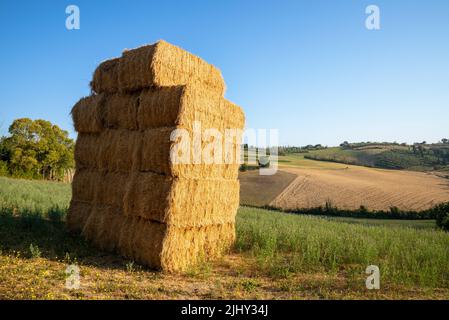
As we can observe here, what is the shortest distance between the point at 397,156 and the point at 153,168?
71.5 metres

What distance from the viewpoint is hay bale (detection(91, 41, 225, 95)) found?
8156 millimetres

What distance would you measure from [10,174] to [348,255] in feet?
140

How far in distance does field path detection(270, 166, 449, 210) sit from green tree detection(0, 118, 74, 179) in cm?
2739

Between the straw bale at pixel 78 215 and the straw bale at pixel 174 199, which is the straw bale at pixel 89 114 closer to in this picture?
the straw bale at pixel 78 215

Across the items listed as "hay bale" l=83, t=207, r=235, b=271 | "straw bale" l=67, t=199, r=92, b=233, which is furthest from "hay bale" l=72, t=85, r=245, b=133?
"hay bale" l=83, t=207, r=235, b=271

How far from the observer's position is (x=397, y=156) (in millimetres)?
70125

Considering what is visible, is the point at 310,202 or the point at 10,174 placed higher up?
the point at 10,174

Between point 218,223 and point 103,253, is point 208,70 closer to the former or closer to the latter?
point 218,223

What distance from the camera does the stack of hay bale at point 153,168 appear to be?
7.50m

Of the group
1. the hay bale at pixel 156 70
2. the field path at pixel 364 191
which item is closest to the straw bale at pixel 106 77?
the hay bale at pixel 156 70

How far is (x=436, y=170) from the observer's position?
5953 cm

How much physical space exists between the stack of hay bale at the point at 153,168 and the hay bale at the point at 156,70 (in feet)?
0.08

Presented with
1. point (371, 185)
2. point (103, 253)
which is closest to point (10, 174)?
point (103, 253)

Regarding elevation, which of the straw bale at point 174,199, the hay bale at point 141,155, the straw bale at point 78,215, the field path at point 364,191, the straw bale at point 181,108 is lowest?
the field path at point 364,191
